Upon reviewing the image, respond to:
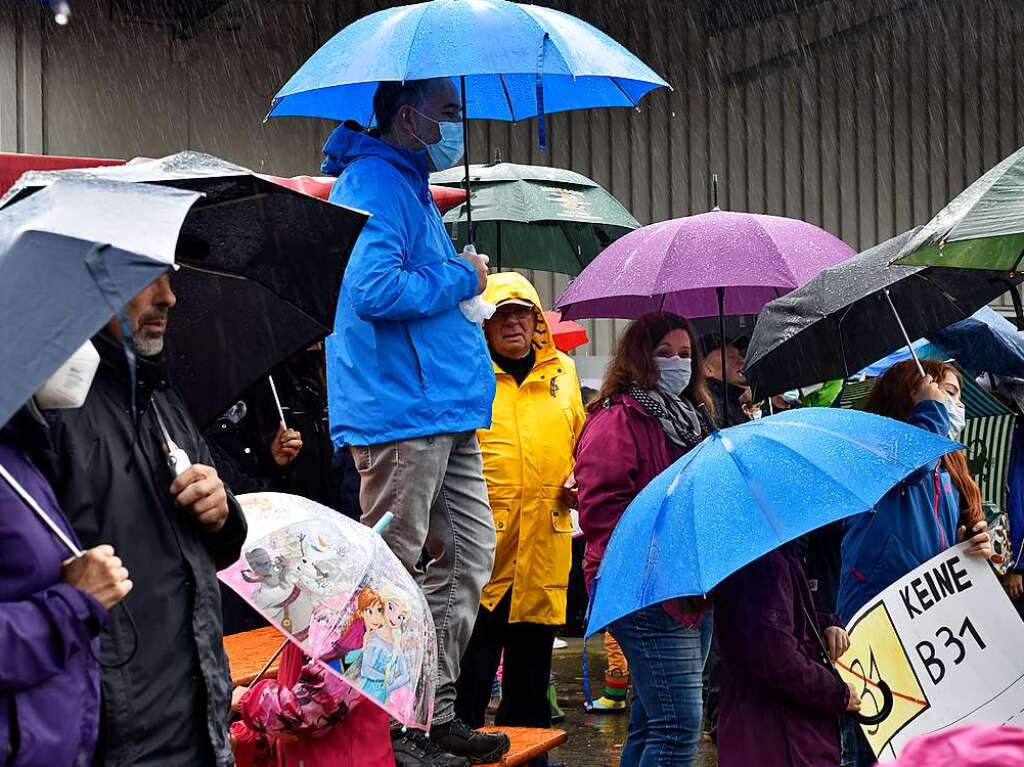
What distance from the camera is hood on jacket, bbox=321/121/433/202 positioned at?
17.3 feet

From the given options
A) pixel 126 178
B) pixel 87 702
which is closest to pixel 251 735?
pixel 87 702

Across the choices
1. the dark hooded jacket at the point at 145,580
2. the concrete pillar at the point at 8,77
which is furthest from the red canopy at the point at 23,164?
the concrete pillar at the point at 8,77

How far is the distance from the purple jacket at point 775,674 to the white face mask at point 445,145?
1.73 metres

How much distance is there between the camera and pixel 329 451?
660cm

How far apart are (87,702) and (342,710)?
54.1 inches

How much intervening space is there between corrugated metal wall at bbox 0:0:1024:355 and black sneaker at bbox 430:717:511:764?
806cm

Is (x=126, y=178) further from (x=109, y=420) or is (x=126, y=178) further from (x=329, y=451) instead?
(x=329, y=451)

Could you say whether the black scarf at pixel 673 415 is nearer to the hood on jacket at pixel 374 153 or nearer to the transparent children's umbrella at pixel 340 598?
the hood on jacket at pixel 374 153

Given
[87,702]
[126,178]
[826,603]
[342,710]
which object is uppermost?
[126,178]

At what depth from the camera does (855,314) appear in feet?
20.4

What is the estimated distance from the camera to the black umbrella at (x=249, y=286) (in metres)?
3.97

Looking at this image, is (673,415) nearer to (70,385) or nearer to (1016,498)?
(1016,498)

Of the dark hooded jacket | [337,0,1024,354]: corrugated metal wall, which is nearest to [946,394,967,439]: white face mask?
the dark hooded jacket

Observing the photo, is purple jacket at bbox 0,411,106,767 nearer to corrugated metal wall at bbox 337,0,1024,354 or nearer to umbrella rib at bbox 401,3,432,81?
umbrella rib at bbox 401,3,432,81
